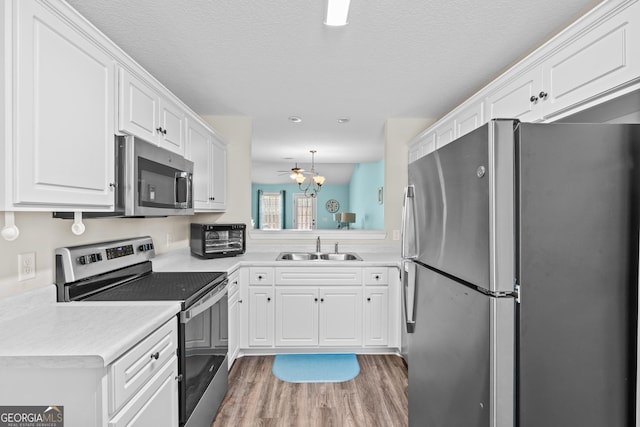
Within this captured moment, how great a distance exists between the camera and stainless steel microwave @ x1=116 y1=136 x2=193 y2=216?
1625 mm

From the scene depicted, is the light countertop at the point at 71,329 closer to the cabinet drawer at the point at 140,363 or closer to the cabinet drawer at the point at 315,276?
the cabinet drawer at the point at 140,363

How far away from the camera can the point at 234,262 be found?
2.84 metres

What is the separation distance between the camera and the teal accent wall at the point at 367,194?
6789mm

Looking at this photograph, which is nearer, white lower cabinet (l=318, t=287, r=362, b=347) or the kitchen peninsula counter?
the kitchen peninsula counter

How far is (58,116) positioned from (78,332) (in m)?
0.81

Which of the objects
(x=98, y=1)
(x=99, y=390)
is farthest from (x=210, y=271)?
(x=98, y=1)

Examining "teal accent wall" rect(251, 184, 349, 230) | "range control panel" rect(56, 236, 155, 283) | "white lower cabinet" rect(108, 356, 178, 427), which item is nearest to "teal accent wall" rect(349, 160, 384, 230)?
"teal accent wall" rect(251, 184, 349, 230)

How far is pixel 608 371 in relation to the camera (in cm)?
99

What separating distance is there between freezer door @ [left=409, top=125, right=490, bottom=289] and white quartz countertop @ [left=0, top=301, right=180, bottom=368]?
120cm

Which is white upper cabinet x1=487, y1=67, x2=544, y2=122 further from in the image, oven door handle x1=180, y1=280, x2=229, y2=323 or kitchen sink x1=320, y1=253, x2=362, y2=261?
oven door handle x1=180, y1=280, x2=229, y2=323

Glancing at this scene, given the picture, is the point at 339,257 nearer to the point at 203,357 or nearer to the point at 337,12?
the point at 203,357

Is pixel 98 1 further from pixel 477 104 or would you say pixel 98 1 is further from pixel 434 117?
pixel 434 117

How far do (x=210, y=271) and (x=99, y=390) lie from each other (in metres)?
1.37

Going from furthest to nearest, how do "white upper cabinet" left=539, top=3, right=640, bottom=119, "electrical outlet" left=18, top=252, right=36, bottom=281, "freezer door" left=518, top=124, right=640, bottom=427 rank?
"electrical outlet" left=18, top=252, right=36, bottom=281
"white upper cabinet" left=539, top=3, right=640, bottom=119
"freezer door" left=518, top=124, right=640, bottom=427
